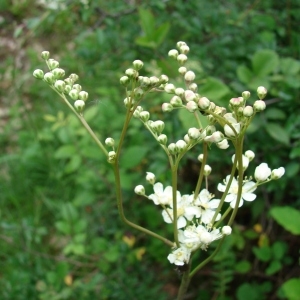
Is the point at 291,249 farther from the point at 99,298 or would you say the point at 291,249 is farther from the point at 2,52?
the point at 2,52

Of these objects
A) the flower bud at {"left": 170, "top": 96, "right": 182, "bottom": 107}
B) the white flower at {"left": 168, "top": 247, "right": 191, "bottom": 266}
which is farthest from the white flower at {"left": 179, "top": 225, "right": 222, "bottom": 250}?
the flower bud at {"left": 170, "top": 96, "right": 182, "bottom": 107}

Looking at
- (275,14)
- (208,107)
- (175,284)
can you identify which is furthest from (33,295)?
(275,14)

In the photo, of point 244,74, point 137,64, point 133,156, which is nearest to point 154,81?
point 137,64

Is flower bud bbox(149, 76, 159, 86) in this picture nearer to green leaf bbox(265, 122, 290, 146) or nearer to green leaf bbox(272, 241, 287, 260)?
green leaf bbox(265, 122, 290, 146)

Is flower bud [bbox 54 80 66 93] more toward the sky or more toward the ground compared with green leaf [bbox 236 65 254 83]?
more toward the sky

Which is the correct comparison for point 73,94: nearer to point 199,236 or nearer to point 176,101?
point 176,101
